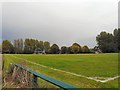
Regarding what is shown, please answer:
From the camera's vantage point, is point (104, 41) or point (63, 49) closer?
point (104, 41)

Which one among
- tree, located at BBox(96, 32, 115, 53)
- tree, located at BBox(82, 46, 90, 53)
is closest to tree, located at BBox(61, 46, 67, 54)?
tree, located at BBox(82, 46, 90, 53)

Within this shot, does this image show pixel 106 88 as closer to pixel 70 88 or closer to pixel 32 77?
pixel 32 77

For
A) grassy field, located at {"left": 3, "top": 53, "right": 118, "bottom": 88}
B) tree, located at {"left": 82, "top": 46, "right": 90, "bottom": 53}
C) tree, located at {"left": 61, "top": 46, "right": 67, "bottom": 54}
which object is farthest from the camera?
tree, located at {"left": 82, "top": 46, "right": 90, "bottom": 53}

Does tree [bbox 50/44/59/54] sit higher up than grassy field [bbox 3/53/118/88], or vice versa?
tree [bbox 50/44/59/54]

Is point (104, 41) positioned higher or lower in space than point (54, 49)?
higher

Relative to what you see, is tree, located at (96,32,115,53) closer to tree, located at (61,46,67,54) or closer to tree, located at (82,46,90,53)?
tree, located at (82,46,90,53)

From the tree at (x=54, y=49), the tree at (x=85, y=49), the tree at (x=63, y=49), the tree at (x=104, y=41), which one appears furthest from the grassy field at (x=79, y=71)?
the tree at (x=54, y=49)

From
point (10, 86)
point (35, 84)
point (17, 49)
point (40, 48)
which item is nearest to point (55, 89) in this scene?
point (35, 84)

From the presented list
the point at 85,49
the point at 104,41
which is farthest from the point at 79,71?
the point at 85,49

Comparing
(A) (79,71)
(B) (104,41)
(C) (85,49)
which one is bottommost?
(A) (79,71)

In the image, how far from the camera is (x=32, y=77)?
16.1 feet

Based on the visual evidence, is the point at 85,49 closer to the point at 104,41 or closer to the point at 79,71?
the point at 104,41

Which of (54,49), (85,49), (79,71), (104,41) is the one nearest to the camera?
(79,71)

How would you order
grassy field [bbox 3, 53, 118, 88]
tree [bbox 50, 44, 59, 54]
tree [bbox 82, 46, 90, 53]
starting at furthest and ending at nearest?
1. tree [bbox 50, 44, 59, 54]
2. tree [bbox 82, 46, 90, 53]
3. grassy field [bbox 3, 53, 118, 88]
